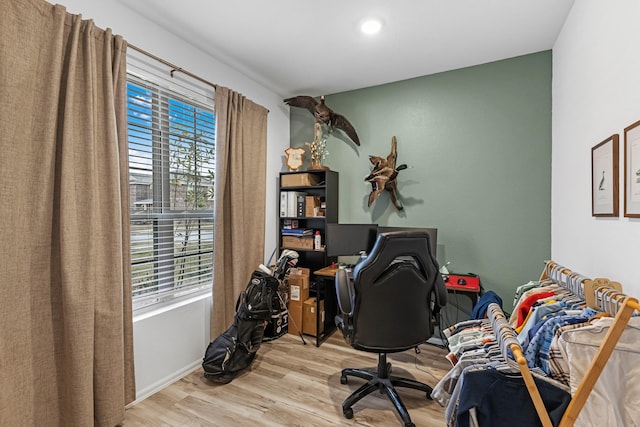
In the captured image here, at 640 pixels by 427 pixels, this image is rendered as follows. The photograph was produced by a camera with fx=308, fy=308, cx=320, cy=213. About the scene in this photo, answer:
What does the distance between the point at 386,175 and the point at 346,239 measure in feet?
2.53

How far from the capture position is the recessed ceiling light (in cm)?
221

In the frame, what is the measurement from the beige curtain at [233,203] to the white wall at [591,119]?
8.31 ft

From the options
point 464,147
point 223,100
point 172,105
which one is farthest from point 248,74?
point 464,147

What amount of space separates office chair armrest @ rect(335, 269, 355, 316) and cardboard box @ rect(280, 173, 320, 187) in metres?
1.59

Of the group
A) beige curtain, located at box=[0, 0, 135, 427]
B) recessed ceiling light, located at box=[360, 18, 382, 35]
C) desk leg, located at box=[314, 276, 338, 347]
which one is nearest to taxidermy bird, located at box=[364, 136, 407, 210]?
desk leg, located at box=[314, 276, 338, 347]

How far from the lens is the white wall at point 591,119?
127 cm

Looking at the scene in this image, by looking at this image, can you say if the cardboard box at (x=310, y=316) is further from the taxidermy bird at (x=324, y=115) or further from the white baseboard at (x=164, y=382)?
the taxidermy bird at (x=324, y=115)

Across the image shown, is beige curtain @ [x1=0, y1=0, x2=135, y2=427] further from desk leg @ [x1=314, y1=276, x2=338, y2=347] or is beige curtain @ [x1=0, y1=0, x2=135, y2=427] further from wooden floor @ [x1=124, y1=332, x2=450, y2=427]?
desk leg @ [x1=314, y1=276, x2=338, y2=347]

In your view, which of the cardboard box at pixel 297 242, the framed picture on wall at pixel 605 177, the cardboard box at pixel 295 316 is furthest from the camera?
the cardboard box at pixel 297 242

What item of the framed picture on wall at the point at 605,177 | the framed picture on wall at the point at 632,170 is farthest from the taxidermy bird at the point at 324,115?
the framed picture on wall at the point at 632,170

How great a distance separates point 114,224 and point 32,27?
3.53ft

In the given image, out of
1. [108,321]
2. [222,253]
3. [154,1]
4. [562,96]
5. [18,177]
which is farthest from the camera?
[222,253]

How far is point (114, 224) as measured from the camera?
1886 mm

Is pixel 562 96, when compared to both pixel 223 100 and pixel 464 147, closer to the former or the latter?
pixel 464 147
